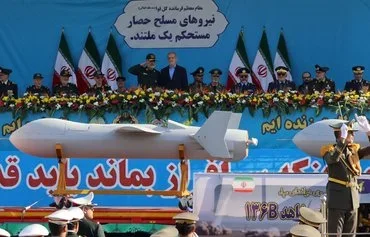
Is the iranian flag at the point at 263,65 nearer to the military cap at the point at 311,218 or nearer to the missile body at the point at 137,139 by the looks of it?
the missile body at the point at 137,139

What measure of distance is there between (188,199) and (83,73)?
7.15m

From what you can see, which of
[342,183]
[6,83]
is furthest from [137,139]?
[6,83]

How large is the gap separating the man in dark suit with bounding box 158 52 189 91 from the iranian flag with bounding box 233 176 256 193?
6.31 m

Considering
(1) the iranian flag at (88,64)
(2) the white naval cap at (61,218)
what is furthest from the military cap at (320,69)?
(2) the white naval cap at (61,218)

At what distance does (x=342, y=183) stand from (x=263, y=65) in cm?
792

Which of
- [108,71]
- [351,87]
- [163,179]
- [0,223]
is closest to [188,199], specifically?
[163,179]

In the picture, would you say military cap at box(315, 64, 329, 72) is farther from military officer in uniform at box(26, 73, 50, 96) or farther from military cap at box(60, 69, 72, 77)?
military officer in uniform at box(26, 73, 50, 96)

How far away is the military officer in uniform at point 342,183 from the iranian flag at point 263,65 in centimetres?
757

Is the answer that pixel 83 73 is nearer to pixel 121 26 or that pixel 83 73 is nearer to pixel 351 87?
pixel 121 26

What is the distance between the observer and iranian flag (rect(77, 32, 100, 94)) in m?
18.7

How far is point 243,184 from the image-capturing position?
1108 cm

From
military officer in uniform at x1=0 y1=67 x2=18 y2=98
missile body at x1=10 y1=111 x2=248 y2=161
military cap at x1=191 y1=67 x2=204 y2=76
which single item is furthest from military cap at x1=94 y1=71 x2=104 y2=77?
missile body at x1=10 y1=111 x2=248 y2=161

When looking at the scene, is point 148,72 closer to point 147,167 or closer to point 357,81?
point 357,81

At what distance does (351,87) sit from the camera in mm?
16312
